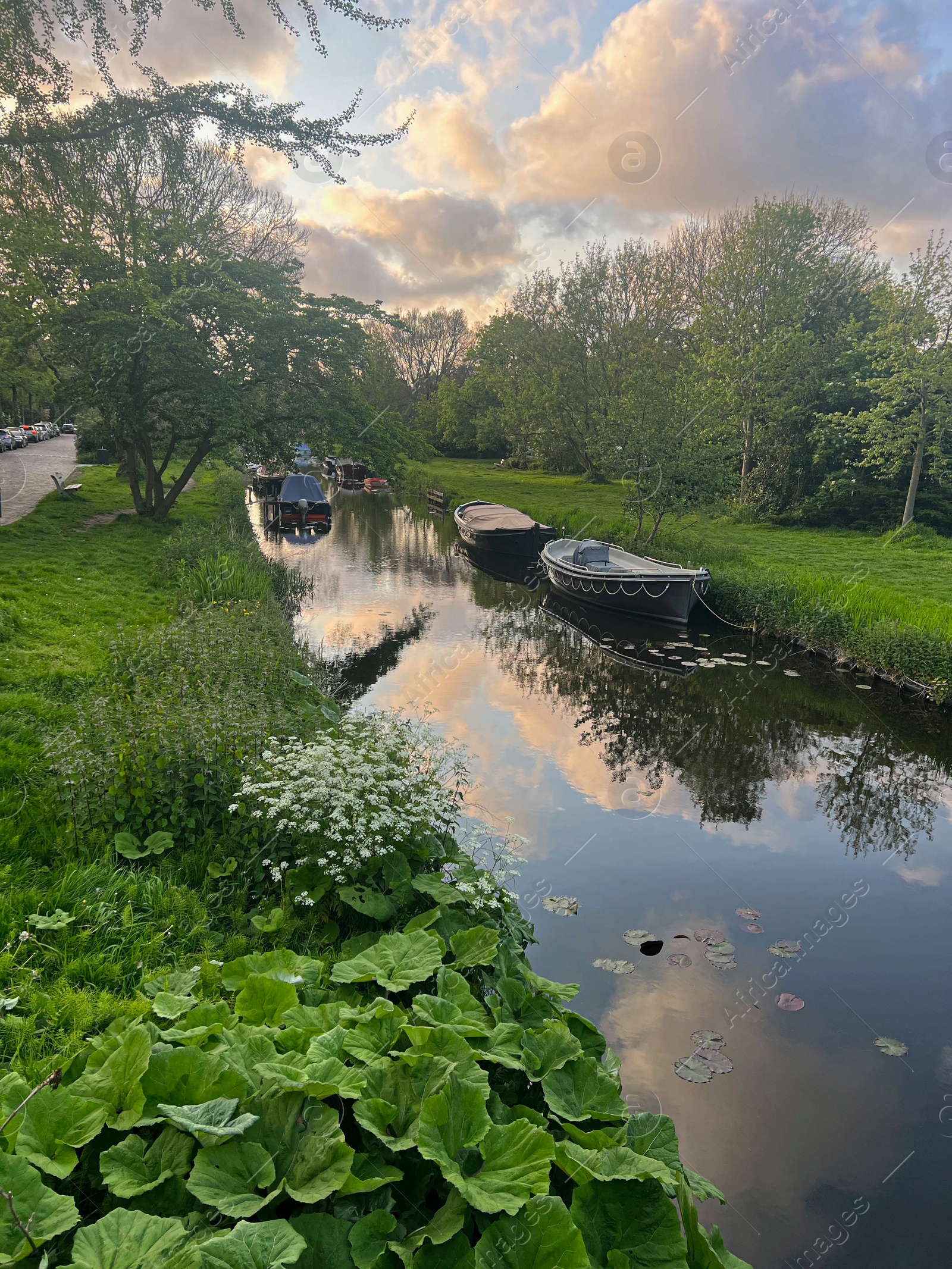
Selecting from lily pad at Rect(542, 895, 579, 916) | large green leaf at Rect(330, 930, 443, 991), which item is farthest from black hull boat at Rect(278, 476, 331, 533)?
large green leaf at Rect(330, 930, 443, 991)

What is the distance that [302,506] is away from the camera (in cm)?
2908

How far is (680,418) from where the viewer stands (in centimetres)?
2061

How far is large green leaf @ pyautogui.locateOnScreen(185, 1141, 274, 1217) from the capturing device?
1736 millimetres

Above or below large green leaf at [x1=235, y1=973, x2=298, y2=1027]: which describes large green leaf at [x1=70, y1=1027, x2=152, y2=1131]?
above

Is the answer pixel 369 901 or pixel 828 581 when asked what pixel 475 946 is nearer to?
pixel 369 901

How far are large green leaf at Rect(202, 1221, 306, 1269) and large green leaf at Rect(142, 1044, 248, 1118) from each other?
464 millimetres

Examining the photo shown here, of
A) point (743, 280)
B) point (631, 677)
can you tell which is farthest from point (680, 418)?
point (743, 280)

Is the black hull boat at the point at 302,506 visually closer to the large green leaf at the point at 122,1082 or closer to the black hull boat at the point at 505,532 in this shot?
the black hull boat at the point at 505,532

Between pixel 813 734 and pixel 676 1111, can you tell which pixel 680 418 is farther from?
pixel 676 1111

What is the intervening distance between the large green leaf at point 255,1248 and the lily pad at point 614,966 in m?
4.67

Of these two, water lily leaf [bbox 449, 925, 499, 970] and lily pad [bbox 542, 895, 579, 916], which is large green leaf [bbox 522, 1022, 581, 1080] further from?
lily pad [bbox 542, 895, 579, 916]

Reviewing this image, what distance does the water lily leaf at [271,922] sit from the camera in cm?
427

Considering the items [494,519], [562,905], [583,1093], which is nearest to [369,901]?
[583,1093]

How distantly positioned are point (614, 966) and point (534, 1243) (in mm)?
4441
